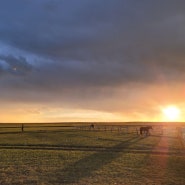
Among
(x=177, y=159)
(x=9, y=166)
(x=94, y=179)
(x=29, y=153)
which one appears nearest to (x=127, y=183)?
(x=94, y=179)

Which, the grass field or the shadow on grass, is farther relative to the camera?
the shadow on grass

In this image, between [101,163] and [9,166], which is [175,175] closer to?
[101,163]

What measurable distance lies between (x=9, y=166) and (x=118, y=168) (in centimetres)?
849

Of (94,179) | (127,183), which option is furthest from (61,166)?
(127,183)

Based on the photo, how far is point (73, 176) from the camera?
23.4m

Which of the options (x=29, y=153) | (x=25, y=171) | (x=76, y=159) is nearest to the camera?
(x=25, y=171)

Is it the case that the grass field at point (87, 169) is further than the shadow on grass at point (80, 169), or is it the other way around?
the shadow on grass at point (80, 169)

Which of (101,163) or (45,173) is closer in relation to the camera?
(45,173)

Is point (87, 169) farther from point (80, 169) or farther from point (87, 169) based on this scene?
point (80, 169)

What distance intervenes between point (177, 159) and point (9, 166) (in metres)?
15.6

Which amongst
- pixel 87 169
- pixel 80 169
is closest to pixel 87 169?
pixel 87 169

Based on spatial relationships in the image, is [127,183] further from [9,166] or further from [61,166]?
[9,166]

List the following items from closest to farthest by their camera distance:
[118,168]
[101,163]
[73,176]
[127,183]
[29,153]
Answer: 1. [127,183]
2. [73,176]
3. [118,168]
4. [101,163]
5. [29,153]

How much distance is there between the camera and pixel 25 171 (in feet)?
82.2
